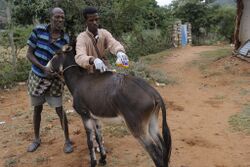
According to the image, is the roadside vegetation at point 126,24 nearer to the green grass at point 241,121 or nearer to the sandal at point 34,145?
the sandal at point 34,145

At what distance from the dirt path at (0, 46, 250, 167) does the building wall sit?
3132 mm

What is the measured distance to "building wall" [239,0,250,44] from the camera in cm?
1121

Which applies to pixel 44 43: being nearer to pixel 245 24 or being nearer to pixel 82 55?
pixel 82 55

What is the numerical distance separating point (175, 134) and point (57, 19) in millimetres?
2409

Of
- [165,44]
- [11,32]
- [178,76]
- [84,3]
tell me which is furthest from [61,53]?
[165,44]

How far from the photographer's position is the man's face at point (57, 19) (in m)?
3.89

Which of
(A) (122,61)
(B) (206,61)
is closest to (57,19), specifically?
(A) (122,61)

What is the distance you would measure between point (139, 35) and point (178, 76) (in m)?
5.47

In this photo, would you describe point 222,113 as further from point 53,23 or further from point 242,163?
point 53,23

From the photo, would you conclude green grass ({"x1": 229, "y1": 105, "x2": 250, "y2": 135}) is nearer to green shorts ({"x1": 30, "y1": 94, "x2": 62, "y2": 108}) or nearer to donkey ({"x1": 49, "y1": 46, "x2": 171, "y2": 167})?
donkey ({"x1": 49, "y1": 46, "x2": 171, "y2": 167})

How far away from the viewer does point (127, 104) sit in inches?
126

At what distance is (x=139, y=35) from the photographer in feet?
49.6

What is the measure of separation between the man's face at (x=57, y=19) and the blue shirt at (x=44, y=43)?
163 millimetres

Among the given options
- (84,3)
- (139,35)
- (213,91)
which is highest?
(84,3)
